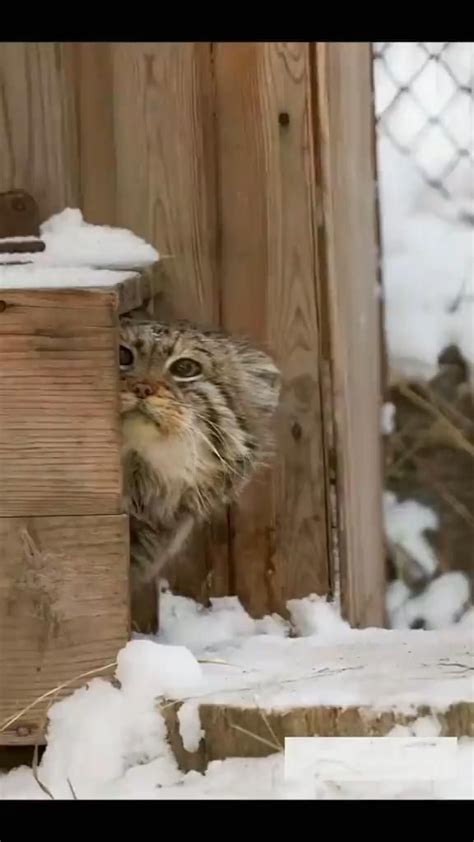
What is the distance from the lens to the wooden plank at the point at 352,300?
6.88ft

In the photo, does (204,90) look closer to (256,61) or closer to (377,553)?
(256,61)

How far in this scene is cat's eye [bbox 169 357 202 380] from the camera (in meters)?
1.80

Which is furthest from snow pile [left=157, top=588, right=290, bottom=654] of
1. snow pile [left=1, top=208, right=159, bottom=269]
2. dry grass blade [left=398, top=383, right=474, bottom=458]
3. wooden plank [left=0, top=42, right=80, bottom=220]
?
wooden plank [left=0, top=42, right=80, bottom=220]

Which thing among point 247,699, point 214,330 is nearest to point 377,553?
point 214,330

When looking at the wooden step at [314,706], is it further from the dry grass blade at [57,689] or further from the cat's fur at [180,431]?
the cat's fur at [180,431]

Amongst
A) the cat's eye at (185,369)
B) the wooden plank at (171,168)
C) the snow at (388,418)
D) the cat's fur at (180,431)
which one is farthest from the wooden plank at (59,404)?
the snow at (388,418)

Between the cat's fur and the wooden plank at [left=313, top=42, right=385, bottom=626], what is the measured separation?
257 mm

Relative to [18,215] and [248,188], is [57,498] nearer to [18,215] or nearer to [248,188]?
[18,215]

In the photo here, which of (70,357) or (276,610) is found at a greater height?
(70,357)

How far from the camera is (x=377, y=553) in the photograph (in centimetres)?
219

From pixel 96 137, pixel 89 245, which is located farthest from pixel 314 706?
pixel 96 137

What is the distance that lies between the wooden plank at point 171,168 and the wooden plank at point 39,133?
89mm
